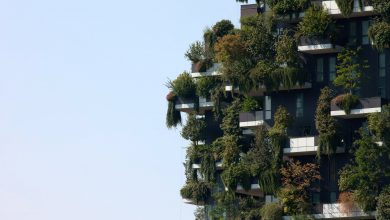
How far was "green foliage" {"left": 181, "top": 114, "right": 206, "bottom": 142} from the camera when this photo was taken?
160 meters

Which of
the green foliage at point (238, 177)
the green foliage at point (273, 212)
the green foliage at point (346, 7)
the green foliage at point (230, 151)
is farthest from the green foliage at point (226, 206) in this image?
the green foliage at point (346, 7)

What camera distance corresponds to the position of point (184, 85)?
160875 millimetres

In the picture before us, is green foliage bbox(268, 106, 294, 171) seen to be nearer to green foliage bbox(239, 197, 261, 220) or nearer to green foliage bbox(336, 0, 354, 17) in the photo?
green foliage bbox(239, 197, 261, 220)

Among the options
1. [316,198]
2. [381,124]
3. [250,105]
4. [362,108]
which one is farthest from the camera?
[250,105]

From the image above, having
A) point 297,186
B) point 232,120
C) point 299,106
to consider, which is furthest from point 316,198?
point 232,120

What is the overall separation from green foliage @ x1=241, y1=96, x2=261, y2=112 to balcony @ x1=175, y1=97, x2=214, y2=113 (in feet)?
17.4

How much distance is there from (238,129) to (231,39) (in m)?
7.99

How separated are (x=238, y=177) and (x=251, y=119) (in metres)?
4.86

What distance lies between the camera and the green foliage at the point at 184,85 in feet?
527

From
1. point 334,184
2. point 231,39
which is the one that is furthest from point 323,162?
point 231,39

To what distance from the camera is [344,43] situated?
149 metres

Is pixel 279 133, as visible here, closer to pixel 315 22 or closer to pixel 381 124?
pixel 315 22

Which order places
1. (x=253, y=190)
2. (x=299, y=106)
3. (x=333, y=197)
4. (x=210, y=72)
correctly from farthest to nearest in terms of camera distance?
(x=210, y=72) → (x=253, y=190) → (x=299, y=106) → (x=333, y=197)

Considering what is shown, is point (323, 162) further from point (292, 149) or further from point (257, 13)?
point (257, 13)
